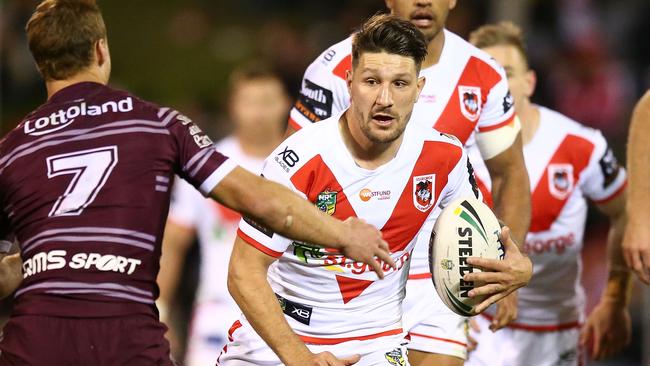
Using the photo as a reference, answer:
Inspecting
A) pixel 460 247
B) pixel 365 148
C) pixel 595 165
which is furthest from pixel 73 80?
pixel 595 165

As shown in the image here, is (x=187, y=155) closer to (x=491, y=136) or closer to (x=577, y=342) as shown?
(x=491, y=136)

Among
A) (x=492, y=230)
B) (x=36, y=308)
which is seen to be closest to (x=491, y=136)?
(x=492, y=230)

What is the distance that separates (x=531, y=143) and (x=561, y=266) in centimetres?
77

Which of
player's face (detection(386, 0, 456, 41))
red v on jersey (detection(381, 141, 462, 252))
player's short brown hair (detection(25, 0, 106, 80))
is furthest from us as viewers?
player's face (detection(386, 0, 456, 41))

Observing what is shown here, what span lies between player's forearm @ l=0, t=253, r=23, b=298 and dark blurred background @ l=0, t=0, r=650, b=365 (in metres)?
6.16

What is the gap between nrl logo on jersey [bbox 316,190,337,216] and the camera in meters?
5.04

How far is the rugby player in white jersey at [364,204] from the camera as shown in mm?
4980

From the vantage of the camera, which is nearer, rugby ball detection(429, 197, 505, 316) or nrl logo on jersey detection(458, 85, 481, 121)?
rugby ball detection(429, 197, 505, 316)

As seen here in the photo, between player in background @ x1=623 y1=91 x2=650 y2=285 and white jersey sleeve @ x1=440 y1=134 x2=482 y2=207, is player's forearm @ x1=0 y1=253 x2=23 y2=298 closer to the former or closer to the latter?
white jersey sleeve @ x1=440 y1=134 x2=482 y2=207

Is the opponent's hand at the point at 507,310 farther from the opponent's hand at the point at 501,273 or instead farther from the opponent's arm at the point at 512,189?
the opponent's hand at the point at 501,273

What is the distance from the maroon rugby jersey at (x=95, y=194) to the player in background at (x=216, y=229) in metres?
3.78

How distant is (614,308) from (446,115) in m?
2.01

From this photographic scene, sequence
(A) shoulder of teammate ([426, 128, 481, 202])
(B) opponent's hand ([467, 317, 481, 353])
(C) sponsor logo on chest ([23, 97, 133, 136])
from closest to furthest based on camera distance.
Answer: (C) sponsor logo on chest ([23, 97, 133, 136]) → (A) shoulder of teammate ([426, 128, 481, 202]) → (B) opponent's hand ([467, 317, 481, 353])

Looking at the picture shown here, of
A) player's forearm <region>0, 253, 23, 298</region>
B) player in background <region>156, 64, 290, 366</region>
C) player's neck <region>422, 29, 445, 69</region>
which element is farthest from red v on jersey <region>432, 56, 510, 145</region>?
player in background <region>156, 64, 290, 366</region>
